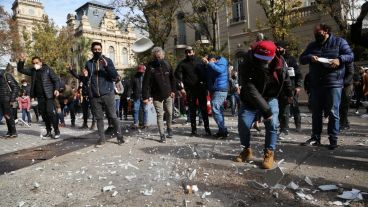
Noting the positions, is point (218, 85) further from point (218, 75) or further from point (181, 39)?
point (181, 39)

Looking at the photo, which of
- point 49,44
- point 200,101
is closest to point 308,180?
point 200,101

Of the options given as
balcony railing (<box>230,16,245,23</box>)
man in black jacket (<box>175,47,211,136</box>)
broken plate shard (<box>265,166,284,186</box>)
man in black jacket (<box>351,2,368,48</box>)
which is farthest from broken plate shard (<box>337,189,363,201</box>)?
balcony railing (<box>230,16,245,23</box>)

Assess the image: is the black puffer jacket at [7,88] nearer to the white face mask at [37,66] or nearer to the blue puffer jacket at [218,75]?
the white face mask at [37,66]

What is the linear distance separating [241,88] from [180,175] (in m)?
1.50

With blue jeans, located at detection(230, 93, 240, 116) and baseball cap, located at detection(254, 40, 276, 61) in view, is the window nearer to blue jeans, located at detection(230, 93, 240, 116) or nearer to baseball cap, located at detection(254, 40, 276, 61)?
blue jeans, located at detection(230, 93, 240, 116)

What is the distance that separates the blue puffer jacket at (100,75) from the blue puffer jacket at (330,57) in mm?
3734

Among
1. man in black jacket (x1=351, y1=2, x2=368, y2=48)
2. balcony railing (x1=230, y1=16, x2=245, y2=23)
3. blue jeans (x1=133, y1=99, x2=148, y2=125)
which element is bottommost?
blue jeans (x1=133, y1=99, x2=148, y2=125)

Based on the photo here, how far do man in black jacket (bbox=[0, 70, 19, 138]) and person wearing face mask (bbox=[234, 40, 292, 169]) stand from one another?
274 inches

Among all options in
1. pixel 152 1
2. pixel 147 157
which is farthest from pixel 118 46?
pixel 147 157

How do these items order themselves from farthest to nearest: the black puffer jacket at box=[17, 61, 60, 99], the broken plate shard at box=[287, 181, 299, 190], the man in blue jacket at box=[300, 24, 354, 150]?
1. the black puffer jacket at box=[17, 61, 60, 99]
2. the man in blue jacket at box=[300, 24, 354, 150]
3. the broken plate shard at box=[287, 181, 299, 190]

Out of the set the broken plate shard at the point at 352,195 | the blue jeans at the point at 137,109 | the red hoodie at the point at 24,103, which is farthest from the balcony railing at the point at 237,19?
the broken plate shard at the point at 352,195

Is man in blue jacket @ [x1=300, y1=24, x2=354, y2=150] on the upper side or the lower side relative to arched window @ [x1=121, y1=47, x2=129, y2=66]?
lower

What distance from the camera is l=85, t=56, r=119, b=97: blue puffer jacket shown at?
7.12m

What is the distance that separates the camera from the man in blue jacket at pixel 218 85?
278 inches
